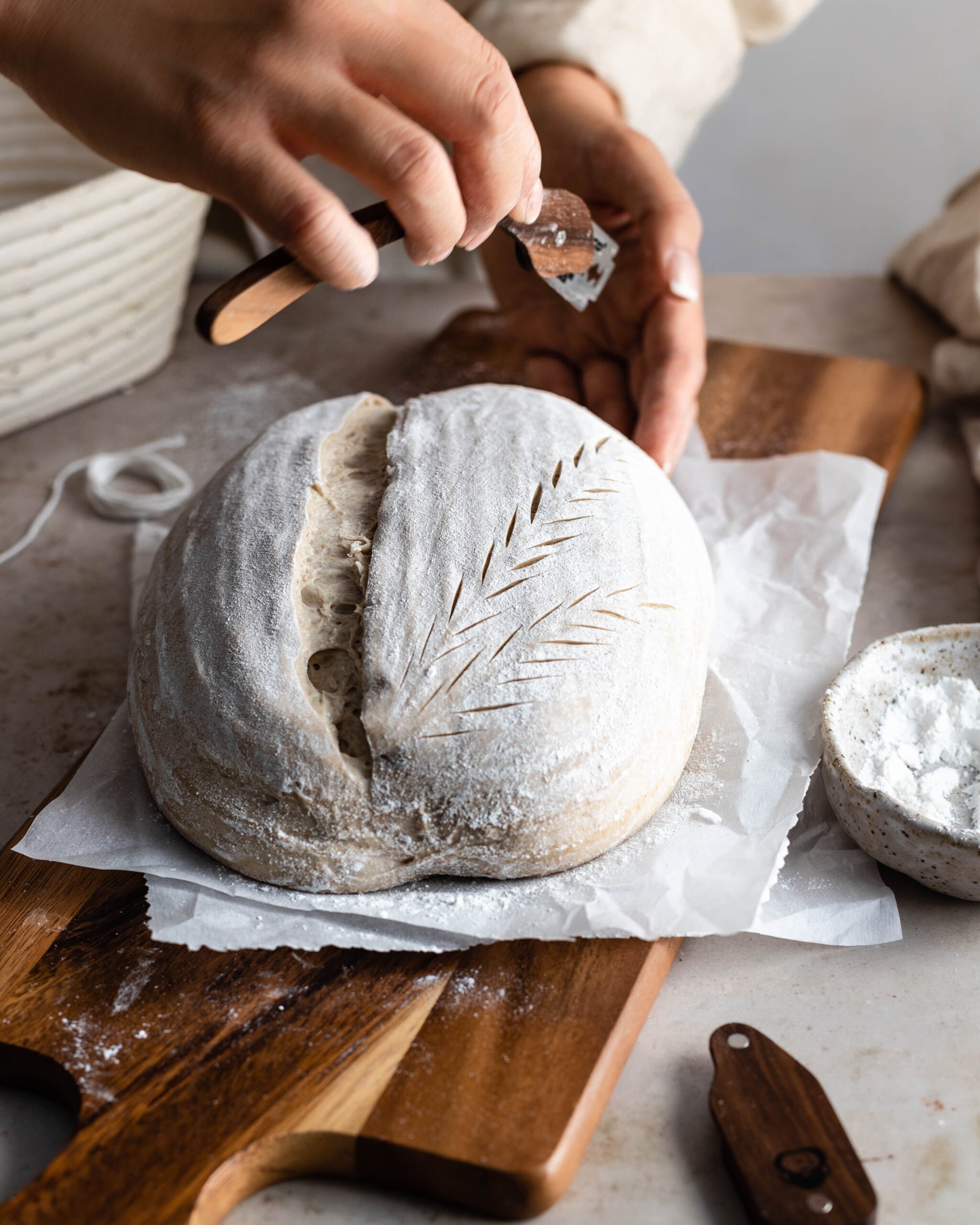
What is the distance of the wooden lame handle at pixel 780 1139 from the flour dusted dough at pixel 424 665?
0.82 feet

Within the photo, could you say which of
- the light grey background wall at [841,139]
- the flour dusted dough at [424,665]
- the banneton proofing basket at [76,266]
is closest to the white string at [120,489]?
the banneton proofing basket at [76,266]

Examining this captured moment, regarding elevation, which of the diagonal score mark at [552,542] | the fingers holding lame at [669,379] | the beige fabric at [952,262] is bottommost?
the beige fabric at [952,262]

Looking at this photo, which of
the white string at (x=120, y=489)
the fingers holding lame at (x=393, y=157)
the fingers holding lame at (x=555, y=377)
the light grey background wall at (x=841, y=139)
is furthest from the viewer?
the light grey background wall at (x=841, y=139)

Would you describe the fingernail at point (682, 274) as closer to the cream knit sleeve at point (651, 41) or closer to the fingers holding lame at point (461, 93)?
the cream knit sleeve at point (651, 41)

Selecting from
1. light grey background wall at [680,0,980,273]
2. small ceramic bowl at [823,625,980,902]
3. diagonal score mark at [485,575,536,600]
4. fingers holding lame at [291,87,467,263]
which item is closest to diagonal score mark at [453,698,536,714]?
diagonal score mark at [485,575,536,600]

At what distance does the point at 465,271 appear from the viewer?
8.44 feet

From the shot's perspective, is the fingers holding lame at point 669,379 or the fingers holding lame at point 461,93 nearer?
the fingers holding lame at point 461,93

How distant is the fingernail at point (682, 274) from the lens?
1640mm

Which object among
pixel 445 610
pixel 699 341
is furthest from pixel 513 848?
pixel 699 341

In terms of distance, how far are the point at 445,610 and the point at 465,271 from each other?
167cm

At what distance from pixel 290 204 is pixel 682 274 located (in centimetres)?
88

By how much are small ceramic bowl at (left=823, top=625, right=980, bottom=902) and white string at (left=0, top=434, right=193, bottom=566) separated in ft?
3.64

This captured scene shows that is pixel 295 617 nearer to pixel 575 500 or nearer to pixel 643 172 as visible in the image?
pixel 575 500

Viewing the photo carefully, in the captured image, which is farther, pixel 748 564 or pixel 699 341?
pixel 699 341
